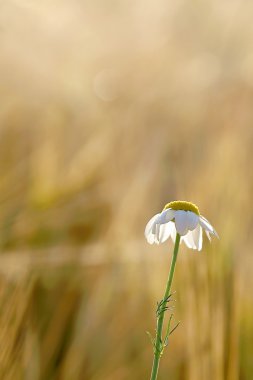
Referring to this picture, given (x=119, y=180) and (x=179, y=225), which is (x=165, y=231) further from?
(x=119, y=180)

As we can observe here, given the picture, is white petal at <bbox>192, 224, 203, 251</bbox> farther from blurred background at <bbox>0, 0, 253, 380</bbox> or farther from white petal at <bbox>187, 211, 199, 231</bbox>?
blurred background at <bbox>0, 0, 253, 380</bbox>

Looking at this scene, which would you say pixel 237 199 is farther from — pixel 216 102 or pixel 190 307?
pixel 216 102

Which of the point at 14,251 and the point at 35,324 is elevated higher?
the point at 14,251

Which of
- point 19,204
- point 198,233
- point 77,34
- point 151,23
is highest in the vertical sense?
point 151,23

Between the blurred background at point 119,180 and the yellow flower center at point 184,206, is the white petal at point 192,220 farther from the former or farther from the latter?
the blurred background at point 119,180

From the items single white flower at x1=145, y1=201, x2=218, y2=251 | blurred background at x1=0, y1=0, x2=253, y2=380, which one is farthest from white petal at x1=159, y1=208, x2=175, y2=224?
blurred background at x1=0, y1=0, x2=253, y2=380

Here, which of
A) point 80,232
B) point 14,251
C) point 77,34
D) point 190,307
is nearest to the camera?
point 190,307

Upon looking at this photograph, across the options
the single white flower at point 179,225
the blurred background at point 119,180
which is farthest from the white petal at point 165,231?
the blurred background at point 119,180

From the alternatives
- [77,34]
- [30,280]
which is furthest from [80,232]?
[77,34]

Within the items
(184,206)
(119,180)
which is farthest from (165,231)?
(119,180)
